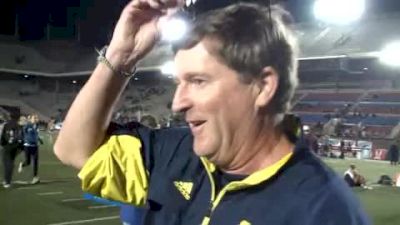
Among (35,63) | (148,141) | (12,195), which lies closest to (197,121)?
(148,141)

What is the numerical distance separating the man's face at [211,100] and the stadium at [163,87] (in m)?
0.11

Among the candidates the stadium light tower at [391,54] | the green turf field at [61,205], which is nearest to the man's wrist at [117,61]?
the green turf field at [61,205]

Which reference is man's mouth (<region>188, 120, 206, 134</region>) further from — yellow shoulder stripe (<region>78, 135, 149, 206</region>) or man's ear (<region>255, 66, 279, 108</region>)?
yellow shoulder stripe (<region>78, 135, 149, 206</region>)

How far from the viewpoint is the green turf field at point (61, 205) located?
4.24 metres

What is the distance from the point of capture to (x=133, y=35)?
102 centimetres

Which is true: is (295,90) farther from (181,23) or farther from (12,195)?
(12,195)

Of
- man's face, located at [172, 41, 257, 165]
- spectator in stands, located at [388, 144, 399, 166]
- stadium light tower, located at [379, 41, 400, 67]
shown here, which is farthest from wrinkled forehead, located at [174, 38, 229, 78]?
spectator in stands, located at [388, 144, 399, 166]

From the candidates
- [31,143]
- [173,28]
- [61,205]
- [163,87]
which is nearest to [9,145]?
[31,143]

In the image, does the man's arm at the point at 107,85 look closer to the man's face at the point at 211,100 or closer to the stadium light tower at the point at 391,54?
the man's face at the point at 211,100

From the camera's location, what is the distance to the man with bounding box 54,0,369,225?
2.80ft

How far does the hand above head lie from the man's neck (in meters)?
0.28

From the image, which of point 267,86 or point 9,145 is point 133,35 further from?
point 9,145

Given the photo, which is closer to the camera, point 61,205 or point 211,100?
point 211,100

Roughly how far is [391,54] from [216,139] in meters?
9.92
